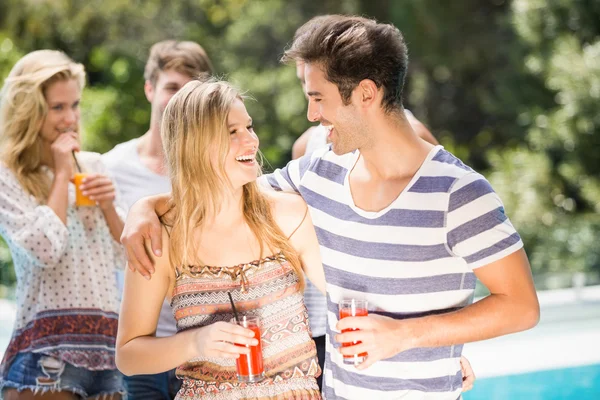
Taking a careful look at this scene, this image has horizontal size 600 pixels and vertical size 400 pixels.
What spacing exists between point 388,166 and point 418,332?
0.49m

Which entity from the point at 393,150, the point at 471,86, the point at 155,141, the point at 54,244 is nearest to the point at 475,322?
the point at 393,150

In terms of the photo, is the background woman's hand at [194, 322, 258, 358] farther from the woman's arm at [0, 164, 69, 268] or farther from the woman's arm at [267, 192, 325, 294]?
the woman's arm at [0, 164, 69, 268]

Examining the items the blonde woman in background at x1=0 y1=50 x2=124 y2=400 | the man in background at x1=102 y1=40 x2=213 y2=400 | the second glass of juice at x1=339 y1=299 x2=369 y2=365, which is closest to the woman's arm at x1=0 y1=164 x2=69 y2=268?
the blonde woman in background at x1=0 y1=50 x2=124 y2=400

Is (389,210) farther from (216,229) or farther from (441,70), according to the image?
(441,70)

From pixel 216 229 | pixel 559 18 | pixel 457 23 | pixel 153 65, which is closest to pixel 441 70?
pixel 457 23

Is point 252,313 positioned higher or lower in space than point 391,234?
A: lower

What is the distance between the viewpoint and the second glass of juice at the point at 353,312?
194 cm

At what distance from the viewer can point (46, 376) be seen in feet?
8.40

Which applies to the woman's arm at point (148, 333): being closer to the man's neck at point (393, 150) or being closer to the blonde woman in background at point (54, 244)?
the blonde woman in background at point (54, 244)

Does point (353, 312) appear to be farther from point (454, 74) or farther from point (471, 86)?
point (471, 86)

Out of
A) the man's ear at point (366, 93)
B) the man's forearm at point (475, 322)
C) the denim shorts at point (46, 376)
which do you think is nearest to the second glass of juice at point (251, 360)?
the man's forearm at point (475, 322)

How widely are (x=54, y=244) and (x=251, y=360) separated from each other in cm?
94

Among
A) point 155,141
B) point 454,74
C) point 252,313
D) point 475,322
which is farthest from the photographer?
point 454,74

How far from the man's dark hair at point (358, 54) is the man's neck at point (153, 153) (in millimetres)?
1032
